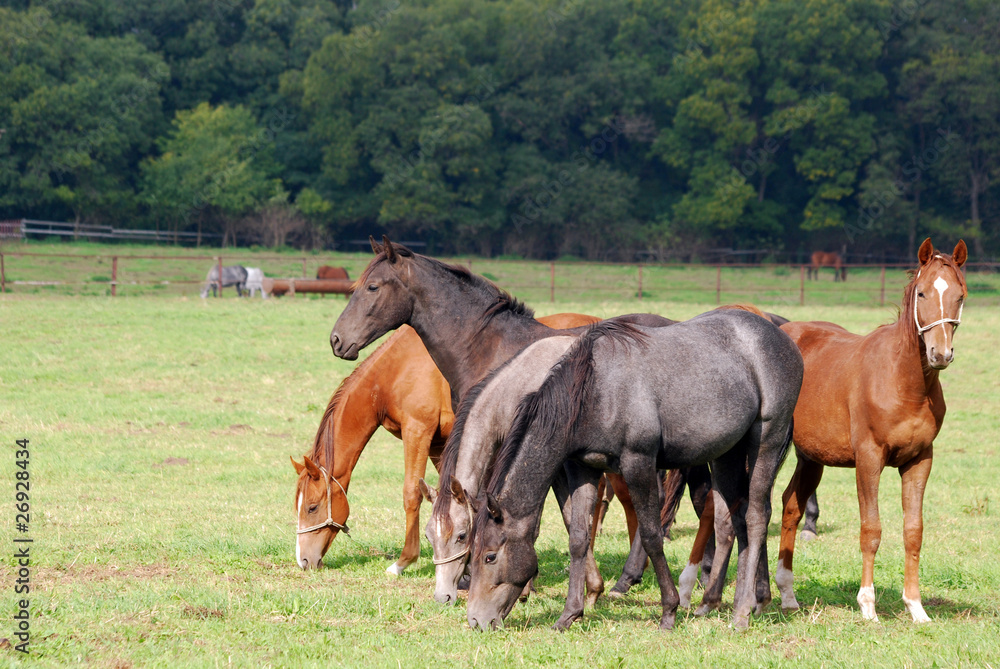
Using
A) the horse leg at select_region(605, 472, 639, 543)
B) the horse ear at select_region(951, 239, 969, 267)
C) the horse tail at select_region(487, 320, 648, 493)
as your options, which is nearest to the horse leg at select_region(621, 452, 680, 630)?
the horse tail at select_region(487, 320, 648, 493)

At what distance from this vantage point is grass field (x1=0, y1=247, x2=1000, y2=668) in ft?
13.8

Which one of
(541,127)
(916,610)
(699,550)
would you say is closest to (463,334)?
Result: (699,550)

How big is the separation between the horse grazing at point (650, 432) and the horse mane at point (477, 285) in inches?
37.1

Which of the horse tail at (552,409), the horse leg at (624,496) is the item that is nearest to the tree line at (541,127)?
the horse leg at (624,496)

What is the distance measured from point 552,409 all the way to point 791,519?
7.48 feet

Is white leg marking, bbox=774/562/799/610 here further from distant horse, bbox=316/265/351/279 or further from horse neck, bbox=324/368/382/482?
distant horse, bbox=316/265/351/279

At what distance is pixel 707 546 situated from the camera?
5.72 metres

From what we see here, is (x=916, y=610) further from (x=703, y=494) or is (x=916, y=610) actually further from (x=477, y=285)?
(x=477, y=285)

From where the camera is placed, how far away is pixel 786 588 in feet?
17.4

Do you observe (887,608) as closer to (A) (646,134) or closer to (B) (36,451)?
(B) (36,451)

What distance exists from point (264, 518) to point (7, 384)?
22.4 feet

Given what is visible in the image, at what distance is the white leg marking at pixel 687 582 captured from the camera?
206 inches

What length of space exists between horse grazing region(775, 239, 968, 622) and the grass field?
1.19ft

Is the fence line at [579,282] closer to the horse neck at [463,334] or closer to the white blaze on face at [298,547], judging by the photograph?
the white blaze on face at [298,547]
